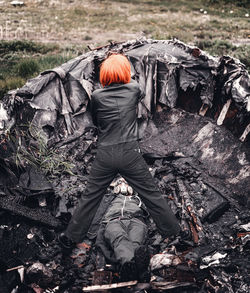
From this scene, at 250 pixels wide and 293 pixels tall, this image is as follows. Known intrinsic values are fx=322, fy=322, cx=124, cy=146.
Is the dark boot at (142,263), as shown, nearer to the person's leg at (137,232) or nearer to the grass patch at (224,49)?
the person's leg at (137,232)

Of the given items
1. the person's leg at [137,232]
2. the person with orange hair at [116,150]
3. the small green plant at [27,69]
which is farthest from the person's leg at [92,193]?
the small green plant at [27,69]

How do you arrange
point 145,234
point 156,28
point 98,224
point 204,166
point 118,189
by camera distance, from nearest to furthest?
1. point 145,234
2. point 98,224
3. point 118,189
4. point 204,166
5. point 156,28

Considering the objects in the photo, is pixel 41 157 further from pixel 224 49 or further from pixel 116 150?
pixel 224 49

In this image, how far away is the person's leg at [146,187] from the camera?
3.06 meters

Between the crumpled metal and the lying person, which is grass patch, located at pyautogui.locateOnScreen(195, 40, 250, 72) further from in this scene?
the lying person

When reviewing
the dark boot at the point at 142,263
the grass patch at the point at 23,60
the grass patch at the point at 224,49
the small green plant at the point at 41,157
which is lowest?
the dark boot at the point at 142,263

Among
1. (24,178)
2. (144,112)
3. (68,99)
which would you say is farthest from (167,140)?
(24,178)

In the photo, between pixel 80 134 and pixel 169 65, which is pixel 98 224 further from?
pixel 169 65

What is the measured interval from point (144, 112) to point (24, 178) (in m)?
1.89

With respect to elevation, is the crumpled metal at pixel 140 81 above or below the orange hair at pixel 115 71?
below

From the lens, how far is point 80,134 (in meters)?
4.40

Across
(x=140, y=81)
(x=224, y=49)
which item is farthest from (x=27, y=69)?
(x=224, y=49)

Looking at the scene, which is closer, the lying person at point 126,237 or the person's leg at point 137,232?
the lying person at point 126,237

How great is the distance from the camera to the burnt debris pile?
294 centimetres
